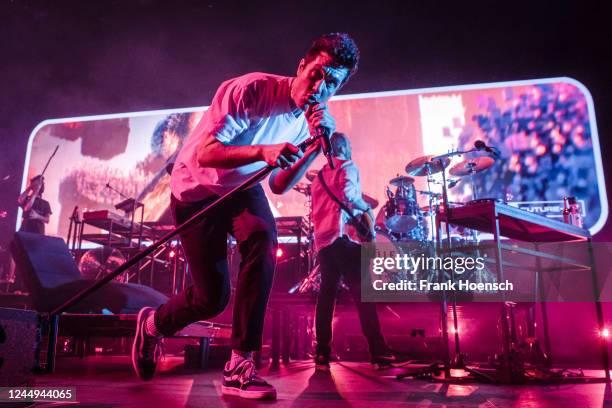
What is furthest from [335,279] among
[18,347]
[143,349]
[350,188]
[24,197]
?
[24,197]

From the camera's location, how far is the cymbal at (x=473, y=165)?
4.99 metres

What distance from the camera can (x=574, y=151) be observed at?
5855 millimetres

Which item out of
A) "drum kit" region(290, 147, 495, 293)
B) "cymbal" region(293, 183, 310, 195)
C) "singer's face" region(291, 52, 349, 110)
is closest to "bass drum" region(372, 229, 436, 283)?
"drum kit" region(290, 147, 495, 293)

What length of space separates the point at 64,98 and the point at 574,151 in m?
7.81

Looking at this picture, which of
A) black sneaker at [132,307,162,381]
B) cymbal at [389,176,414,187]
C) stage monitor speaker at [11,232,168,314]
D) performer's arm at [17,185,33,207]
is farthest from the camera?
performer's arm at [17,185,33,207]

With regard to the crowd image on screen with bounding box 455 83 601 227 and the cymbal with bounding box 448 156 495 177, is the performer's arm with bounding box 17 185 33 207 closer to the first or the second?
the cymbal with bounding box 448 156 495 177

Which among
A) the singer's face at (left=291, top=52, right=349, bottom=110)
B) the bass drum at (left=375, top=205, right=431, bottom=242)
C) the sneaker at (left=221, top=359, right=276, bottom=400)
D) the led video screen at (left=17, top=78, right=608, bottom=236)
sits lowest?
the sneaker at (left=221, top=359, right=276, bottom=400)

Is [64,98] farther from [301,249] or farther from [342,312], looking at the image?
[342,312]

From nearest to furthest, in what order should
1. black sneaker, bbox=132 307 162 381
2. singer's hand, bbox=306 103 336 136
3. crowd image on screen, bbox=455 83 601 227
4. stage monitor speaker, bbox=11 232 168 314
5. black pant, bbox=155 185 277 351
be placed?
singer's hand, bbox=306 103 336 136 → black pant, bbox=155 185 277 351 → black sneaker, bbox=132 307 162 381 → stage monitor speaker, bbox=11 232 168 314 → crowd image on screen, bbox=455 83 601 227

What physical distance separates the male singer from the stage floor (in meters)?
0.26

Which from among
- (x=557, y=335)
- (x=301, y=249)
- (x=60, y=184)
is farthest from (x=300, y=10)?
(x=557, y=335)

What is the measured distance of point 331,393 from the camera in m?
2.34

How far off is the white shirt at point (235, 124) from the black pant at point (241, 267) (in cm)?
11

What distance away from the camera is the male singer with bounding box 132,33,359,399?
2045mm
